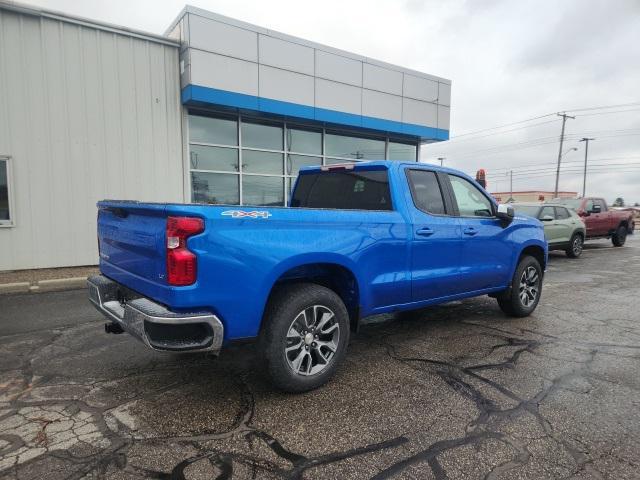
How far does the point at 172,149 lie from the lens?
36.1ft

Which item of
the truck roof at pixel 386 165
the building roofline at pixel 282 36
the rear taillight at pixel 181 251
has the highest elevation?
the building roofline at pixel 282 36

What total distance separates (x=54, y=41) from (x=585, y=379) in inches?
445

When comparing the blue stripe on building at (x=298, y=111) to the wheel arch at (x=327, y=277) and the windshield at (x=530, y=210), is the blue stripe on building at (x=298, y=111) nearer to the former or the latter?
the windshield at (x=530, y=210)

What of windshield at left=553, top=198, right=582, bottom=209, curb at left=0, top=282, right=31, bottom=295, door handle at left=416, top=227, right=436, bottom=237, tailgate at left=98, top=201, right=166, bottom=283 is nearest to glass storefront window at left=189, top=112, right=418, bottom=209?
curb at left=0, top=282, right=31, bottom=295

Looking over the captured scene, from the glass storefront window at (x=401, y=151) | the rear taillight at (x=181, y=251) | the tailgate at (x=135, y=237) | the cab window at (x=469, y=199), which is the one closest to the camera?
the rear taillight at (x=181, y=251)

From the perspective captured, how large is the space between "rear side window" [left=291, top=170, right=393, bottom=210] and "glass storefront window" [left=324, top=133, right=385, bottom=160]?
29.5 ft

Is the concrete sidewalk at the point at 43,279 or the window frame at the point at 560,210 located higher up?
the window frame at the point at 560,210

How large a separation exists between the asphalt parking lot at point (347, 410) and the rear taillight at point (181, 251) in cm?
104

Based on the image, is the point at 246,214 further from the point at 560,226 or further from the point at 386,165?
the point at 560,226

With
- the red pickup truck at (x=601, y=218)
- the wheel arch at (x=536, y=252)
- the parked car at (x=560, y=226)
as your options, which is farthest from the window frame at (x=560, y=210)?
the wheel arch at (x=536, y=252)

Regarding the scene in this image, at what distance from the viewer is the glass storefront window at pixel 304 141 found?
13094 millimetres

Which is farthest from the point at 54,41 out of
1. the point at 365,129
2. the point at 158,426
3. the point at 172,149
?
the point at 158,426

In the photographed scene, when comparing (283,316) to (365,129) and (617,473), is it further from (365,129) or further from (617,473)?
(365,129)

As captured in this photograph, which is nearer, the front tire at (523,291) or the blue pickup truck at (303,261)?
the blue pickup truck at (303,261)
